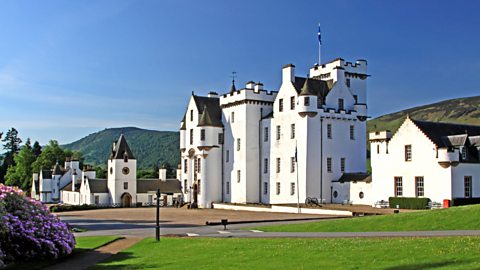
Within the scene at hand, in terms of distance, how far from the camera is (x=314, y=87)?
200ft

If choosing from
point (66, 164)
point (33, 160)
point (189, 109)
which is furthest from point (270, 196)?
point (33, 160)

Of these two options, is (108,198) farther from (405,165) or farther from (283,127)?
(405,165)

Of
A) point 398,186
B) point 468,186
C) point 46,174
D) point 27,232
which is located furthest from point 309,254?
point 46,174

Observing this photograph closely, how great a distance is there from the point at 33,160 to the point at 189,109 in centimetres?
6219

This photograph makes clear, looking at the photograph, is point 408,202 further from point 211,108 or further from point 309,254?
point 211,108

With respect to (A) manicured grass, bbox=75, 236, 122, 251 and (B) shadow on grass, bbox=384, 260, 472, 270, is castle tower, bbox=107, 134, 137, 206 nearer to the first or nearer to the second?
(A) manicured grass, bbox=75, 236, 122, 251

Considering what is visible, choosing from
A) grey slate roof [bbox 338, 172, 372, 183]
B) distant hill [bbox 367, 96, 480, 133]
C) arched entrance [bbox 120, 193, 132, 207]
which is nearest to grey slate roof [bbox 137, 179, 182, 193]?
arched entrance [bbox 120, 193, 132, 207]

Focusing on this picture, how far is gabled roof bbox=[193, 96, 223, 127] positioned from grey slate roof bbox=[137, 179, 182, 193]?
64.4 ft

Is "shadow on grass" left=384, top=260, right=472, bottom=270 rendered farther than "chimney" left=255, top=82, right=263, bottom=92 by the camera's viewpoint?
No

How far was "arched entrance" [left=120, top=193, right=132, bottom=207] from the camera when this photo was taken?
275 feet

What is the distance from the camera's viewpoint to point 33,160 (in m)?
123

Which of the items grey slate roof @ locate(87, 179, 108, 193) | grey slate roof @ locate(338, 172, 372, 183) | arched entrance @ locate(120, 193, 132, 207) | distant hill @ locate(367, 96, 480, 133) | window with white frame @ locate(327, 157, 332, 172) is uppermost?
distant hill @ locate(367, 96, 480, 133)

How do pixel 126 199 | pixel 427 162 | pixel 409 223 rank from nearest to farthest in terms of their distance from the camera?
pixel 409 223
pixel 427 162
pixel 126 199

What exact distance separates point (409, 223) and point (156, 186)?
63.2 meters
